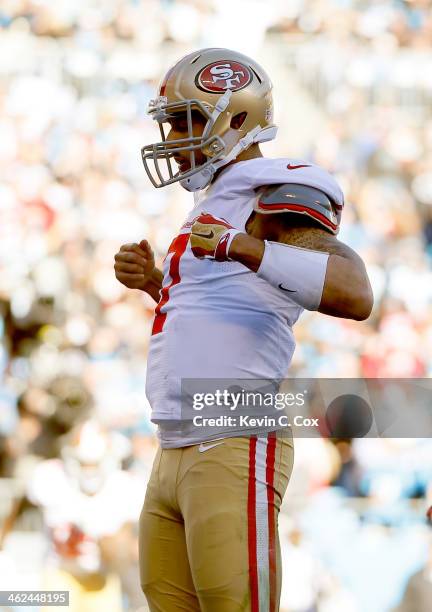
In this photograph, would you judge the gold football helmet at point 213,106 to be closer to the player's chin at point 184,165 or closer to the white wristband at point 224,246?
the player's chin at point 184,165

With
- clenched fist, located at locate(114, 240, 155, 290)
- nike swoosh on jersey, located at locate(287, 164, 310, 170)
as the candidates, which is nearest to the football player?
nike swoosh on jersey, located at locate(287, 164, 310, 170)

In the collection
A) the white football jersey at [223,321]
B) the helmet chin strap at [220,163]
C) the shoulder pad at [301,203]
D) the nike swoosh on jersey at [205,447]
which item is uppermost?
the helmet chin strap at [220,163]

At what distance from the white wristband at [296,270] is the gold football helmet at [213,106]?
1.11ft

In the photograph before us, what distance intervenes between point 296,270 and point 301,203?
0.42 ft

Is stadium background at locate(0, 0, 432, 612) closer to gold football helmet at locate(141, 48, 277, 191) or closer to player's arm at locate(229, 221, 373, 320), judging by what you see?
gold football helmet at locate(141, 48, 277, 191)

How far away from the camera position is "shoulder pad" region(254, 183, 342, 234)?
5.50ft

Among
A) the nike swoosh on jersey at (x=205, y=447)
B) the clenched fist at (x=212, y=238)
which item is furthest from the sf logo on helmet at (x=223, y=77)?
the nike swoosh on jersey at (x=205, y=447)

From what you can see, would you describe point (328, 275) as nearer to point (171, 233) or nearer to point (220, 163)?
point (220, 163)

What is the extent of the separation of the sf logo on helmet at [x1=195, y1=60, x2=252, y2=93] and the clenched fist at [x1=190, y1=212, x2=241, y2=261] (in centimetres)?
39

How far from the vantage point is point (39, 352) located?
4547 millimetres

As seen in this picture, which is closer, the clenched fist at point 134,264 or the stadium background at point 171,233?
the clenched fist at point 134,264

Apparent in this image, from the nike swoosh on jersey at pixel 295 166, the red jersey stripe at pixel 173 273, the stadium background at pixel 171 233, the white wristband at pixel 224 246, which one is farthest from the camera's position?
the stadium background at pixel 171 233

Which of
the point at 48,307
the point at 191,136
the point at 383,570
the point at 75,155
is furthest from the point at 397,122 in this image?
the point at 191,136

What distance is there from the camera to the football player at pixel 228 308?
1644 mm
